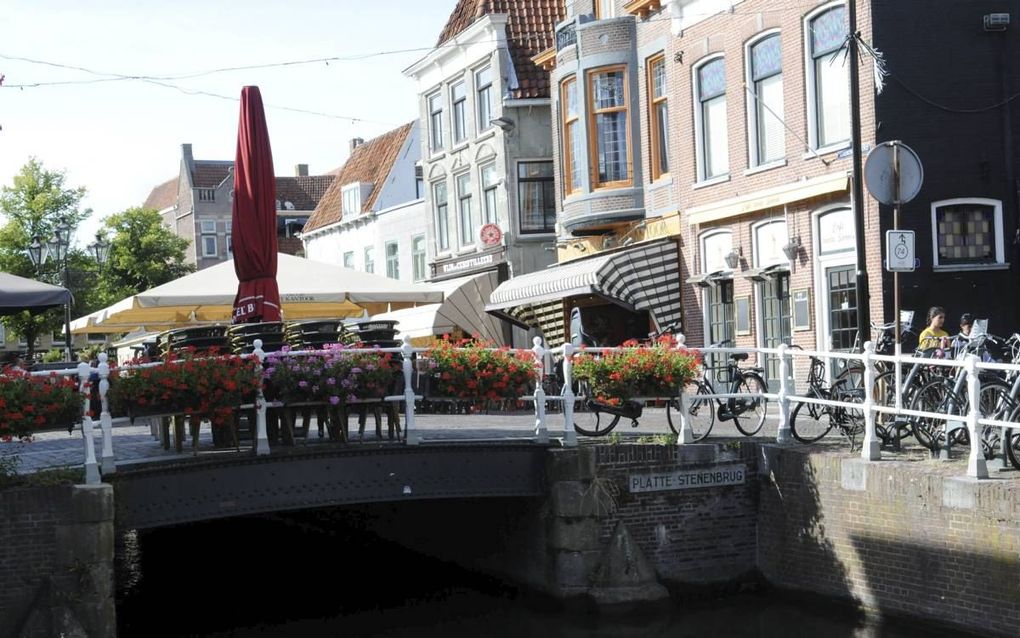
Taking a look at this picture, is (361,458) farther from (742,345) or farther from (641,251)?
(641,251)

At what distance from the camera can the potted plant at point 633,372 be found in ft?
46.1

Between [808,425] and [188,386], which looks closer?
[188,386]

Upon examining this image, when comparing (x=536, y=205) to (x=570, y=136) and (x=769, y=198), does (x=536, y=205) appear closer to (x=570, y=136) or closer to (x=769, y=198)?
(x=570, y=136)

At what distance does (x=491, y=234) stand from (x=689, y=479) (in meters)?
19.2

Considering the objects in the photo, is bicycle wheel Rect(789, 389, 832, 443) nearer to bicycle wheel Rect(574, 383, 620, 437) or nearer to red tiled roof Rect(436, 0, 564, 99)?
bicycle wheel Rect(574, 383, 620, 437)

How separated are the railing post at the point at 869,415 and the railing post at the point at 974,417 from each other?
119cm

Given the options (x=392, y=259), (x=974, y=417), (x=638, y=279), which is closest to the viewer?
(x=974, y=417)

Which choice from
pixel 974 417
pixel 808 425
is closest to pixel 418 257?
pixel 808 425

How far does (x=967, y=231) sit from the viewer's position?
19609mm

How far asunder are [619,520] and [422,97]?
25108mm

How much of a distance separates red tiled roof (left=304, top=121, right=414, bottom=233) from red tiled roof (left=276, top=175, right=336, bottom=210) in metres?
31.2

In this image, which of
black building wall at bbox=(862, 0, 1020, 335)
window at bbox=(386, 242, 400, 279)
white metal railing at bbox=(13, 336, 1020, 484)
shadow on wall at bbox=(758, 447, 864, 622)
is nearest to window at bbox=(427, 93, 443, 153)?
window at bbox=(386, 242, 400, 279)

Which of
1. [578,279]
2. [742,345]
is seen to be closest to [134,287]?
[578,279]

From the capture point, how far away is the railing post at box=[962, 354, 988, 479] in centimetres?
1113
